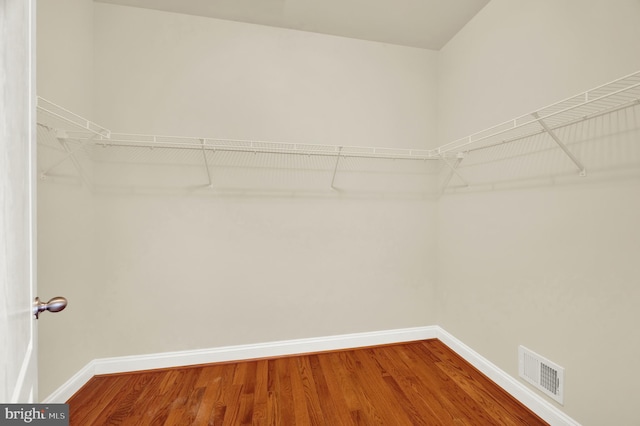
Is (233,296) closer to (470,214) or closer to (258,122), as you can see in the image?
(258,122)

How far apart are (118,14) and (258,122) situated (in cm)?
115

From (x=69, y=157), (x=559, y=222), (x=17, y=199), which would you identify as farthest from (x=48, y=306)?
(x=559, y=222)

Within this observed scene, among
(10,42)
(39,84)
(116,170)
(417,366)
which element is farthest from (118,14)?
(417,366)

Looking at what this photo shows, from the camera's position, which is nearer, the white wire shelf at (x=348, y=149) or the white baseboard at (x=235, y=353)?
the white wire shelf at (x=348, y=149)

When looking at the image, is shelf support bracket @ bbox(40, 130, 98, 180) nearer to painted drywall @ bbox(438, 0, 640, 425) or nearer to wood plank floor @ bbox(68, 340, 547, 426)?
wood plank floor @ bbox(68, 340, 547, 426)

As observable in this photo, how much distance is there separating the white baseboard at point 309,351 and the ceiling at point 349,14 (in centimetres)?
242

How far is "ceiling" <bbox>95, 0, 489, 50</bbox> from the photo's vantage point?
1751 mm

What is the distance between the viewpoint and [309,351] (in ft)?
6.65

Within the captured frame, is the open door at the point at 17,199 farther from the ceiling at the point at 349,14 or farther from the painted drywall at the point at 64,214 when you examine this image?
the ceiling at the point at 349,14

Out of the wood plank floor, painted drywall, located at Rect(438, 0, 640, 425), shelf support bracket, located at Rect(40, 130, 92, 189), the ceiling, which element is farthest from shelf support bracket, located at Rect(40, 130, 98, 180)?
painted drywall, located at Rect(438, 0, 640, 425)

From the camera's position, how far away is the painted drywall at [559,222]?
1.09 metres

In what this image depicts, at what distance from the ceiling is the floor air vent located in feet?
7.40

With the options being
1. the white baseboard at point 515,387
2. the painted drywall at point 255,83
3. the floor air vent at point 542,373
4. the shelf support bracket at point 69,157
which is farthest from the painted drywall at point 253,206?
the floor air vent at point 542,373

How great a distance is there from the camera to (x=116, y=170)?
178 centimetres
